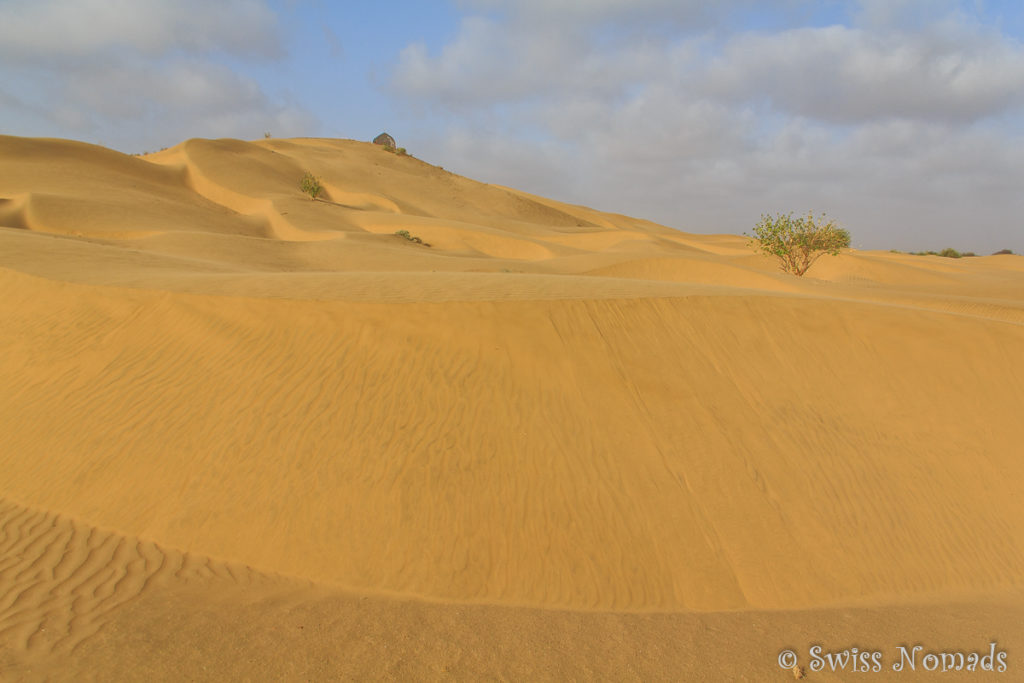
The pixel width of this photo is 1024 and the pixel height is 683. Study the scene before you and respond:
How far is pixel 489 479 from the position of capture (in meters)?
5.74

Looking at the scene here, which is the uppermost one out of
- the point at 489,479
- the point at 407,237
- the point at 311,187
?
the point at 311,187

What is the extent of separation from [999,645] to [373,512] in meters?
4.96

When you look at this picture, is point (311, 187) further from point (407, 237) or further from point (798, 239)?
point (798, 239)

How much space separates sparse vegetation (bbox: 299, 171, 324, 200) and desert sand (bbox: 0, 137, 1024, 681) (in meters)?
27.9

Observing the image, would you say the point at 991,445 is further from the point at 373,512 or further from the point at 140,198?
the point at 140,198

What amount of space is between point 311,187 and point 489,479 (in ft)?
113

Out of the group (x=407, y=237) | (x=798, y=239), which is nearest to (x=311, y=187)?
(x=407, y=237)

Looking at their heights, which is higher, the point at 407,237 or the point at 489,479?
the point at 407,237

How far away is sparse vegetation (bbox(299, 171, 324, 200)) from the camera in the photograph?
3631cm

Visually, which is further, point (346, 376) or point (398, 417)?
point (346, 376)

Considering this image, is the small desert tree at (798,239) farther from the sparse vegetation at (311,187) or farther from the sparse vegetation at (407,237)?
the sparse vegetation at (311,187)

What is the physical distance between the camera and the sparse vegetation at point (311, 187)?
36.3 meters

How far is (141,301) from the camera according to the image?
8.11 metres

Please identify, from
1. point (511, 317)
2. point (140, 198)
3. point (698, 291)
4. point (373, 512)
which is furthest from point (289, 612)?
point (140, 198)
